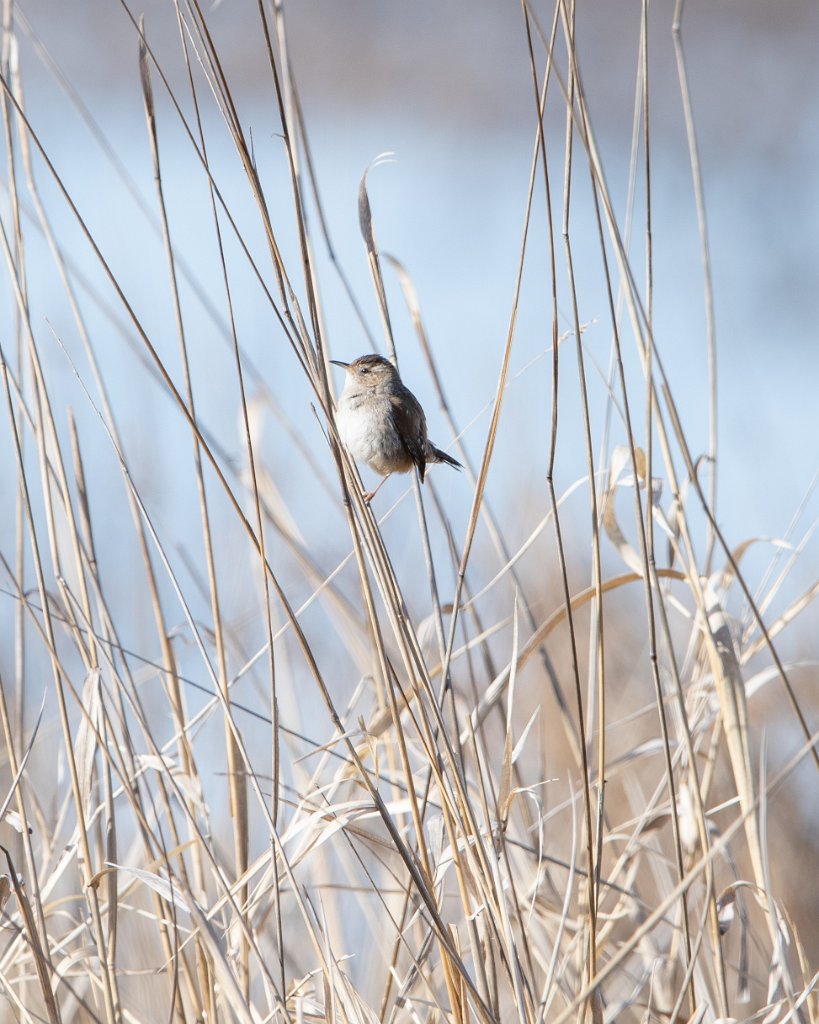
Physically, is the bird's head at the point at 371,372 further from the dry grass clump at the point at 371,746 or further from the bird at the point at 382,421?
the dry grass clump at the point at 371,746

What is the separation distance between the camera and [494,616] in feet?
12.5

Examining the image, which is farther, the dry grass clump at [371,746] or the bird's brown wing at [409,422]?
the bird's brown wing at [409,422]

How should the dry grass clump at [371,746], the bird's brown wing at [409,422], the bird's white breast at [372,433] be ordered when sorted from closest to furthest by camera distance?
the dry grass clump at [371,746] → the bird's brown wing at [409,422] → the bird's white breast at [372,433]

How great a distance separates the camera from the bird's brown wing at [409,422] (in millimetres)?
2787

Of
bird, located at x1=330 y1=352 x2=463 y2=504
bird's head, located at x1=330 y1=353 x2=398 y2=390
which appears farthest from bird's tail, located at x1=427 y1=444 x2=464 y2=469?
bird's head, located at x1=330 y1=353 x2=398 y2=390

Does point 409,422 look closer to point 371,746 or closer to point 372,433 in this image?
point 372,433

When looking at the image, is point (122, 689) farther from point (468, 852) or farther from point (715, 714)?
point (715, 714)

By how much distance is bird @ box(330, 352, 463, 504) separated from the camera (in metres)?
2.88

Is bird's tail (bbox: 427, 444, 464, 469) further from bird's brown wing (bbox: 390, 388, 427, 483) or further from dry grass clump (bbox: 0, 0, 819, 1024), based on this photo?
dry grass clump (bbox: 0, 0, 819, 1024)

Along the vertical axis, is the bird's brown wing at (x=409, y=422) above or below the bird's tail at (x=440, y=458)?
above

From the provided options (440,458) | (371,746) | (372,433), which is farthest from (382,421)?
(371,746)

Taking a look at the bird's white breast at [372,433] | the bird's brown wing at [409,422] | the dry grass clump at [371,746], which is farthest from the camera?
the bird's white breast at [372,433]

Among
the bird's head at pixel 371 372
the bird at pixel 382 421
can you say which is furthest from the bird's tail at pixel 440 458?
the bird's head at pixel 371 372

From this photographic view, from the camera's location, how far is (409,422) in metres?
2.87
